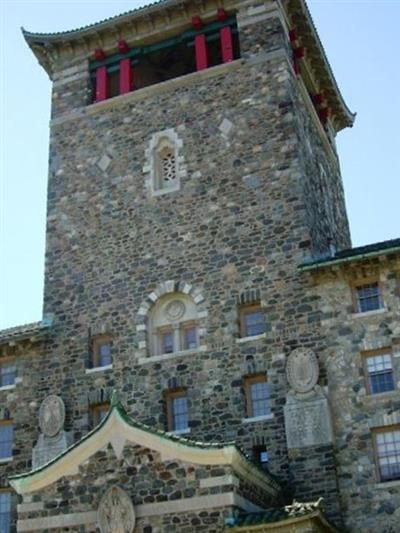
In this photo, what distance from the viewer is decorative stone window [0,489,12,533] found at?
27.8 meters

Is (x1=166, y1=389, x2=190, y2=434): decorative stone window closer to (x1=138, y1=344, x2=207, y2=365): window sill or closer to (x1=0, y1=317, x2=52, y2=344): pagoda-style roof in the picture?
(x1=138, y1=344, x2=207, y2=365): window sill

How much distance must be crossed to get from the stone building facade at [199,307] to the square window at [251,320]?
2.3 inches

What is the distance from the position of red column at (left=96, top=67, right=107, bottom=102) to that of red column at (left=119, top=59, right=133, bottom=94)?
2.12 feet

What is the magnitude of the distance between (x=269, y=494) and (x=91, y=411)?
7289 mm

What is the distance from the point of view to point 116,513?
21.7m

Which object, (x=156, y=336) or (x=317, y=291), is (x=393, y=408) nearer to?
(x=317, y=291)

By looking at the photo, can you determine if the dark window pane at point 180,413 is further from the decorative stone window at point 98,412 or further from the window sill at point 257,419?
the decorative stone window at point 98,412

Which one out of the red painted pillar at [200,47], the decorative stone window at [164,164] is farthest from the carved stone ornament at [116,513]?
the red painted pillar at [200,47]

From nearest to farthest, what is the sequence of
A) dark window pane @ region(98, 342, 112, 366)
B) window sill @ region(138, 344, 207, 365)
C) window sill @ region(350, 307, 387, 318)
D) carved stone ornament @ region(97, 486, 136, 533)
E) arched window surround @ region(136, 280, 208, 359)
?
carved stone ornament @ region(97, 486, 136, 533), window sill @ region(350, 307, 387, 318), window sill @ region(138, 344, 207, 365), arched window surround @ region(136, 280, 208, 359), dark window pane @ region(98, 342, 112, 366)

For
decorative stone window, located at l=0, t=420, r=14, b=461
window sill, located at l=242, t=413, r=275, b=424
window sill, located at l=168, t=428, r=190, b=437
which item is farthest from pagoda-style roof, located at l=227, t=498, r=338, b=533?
decorative stone window, located at l=0, t=420, r=14, b=461

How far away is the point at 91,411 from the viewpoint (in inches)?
1109

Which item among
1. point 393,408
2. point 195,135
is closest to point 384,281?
point 393,408

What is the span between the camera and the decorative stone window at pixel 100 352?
2889 centimetres

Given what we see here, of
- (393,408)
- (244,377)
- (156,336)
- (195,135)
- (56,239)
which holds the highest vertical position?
(195,135)
